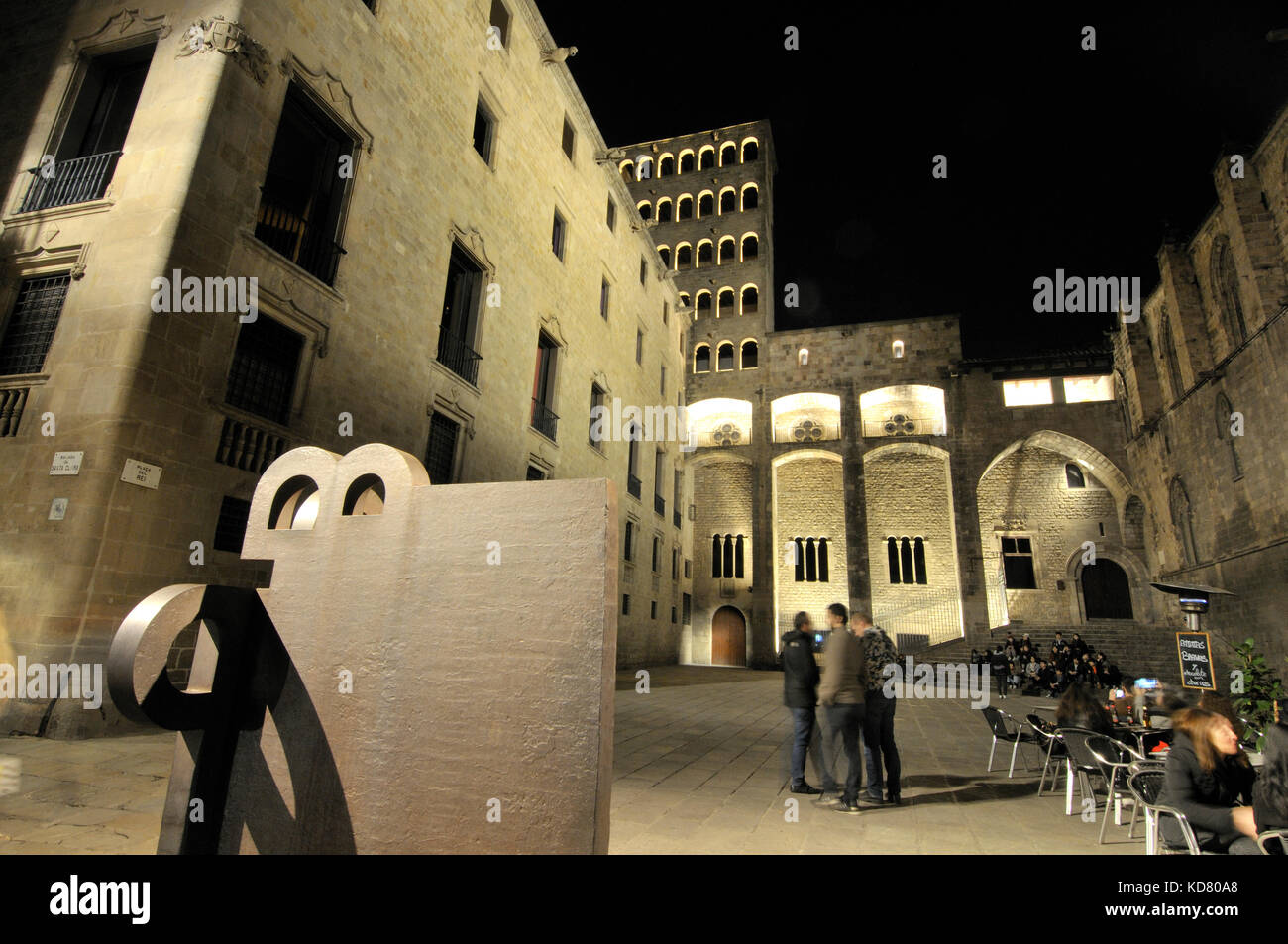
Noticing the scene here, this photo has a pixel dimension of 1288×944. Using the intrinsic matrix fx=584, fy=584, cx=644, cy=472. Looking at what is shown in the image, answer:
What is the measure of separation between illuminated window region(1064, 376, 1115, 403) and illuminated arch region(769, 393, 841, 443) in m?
9.25

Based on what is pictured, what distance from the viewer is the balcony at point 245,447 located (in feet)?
22.8

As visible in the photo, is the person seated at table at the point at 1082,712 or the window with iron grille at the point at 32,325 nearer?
the person seated at table at the point at 1082,712

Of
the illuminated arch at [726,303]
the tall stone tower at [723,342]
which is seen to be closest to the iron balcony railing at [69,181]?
the tall stone tower at [723,342]

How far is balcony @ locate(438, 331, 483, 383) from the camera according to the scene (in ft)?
36.7

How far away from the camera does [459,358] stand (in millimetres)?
11570

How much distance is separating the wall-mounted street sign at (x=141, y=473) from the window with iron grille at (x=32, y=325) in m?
1.99

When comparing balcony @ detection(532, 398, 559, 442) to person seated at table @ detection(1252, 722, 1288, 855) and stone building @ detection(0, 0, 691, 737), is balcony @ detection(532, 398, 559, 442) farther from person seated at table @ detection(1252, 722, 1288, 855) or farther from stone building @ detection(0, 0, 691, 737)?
person seated at table @ detection(1252, 722, 1288, 855)

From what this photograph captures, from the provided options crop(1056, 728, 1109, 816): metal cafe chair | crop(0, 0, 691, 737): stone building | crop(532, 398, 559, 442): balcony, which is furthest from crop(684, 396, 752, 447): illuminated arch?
crop(1056, 728, 1109, 816): metal cafe chair

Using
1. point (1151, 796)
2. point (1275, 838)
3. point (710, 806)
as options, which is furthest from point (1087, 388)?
point (710, 806)

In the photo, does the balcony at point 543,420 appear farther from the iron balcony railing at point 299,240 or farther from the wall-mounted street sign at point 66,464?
the wall-mounted street sign at point 66,464

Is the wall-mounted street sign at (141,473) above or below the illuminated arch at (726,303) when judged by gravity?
below

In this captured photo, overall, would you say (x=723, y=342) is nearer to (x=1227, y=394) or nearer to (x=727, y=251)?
(x=727, y=251)
